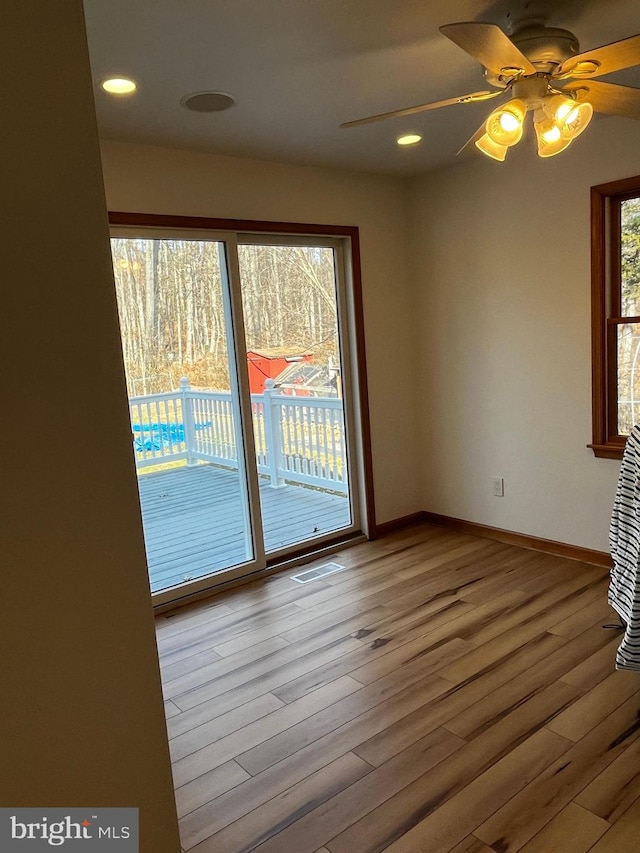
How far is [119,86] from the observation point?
2.43 meters

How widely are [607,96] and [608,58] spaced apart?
0.94 ft

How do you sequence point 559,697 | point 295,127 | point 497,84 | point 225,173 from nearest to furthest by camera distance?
point 497,84, point 559,697, point 295,127, point 225,173

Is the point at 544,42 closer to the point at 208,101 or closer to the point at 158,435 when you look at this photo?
the point at 208,101

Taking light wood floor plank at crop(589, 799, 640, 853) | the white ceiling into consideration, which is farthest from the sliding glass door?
light wood floor plank at crop(589, 799, 640, 853)

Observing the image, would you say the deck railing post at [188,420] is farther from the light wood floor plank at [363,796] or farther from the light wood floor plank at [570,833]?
the light wood floor plank at [570,833]

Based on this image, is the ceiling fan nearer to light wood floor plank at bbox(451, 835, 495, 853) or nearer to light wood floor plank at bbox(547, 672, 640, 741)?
light wood floor plank at bbox(547, 672, 640, 741)

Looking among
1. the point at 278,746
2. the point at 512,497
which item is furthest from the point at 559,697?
the point at 512,497

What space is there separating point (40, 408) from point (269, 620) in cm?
249

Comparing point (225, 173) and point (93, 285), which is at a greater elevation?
point (225, 173)

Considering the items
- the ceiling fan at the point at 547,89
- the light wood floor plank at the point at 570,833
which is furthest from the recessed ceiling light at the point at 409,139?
the light wood floor plank at the point at 570,833

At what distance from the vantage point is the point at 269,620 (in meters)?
3.21

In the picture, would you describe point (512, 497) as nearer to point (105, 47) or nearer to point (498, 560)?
point (498, 560)

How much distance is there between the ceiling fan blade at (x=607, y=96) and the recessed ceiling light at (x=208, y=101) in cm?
139

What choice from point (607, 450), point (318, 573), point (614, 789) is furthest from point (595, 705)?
point (318, 573)
